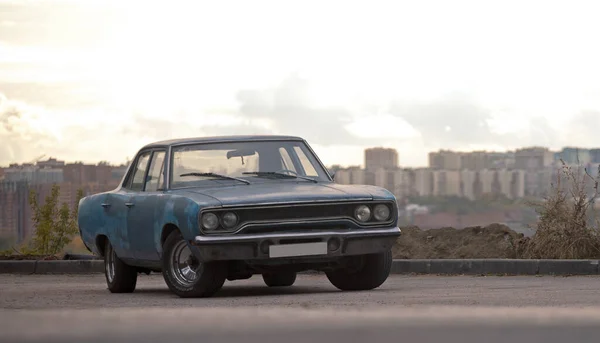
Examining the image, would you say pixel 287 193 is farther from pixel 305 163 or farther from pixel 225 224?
pixel 305 163

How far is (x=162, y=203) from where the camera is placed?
12500 mm

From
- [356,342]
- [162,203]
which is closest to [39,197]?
[162,203]

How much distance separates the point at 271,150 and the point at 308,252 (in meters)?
1.80

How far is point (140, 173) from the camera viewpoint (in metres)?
A: 13.8

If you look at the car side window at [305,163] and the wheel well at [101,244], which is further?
the wheel well at [101,244]

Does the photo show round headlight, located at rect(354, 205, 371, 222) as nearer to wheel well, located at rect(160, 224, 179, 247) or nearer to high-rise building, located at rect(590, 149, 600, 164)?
wheel well, located at rect(160, 224, 179, 247)

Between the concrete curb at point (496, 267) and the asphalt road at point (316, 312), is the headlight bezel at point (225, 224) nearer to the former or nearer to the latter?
the asphalt road at point (316, 312)

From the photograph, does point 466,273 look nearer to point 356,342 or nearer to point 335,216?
point 335,216

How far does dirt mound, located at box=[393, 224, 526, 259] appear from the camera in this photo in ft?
57.0

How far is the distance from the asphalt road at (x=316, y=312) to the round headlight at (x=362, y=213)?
69 centimetres

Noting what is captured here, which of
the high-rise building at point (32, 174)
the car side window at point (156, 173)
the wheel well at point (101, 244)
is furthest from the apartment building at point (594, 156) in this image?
the high-rise building at point (32, 174)

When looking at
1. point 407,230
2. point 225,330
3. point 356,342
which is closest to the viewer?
point 356,342

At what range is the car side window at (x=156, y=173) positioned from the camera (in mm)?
13156

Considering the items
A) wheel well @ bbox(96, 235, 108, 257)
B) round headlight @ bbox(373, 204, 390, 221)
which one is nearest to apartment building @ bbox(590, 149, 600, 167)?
round headlight @ bbox(373, 204, 390, 221)
